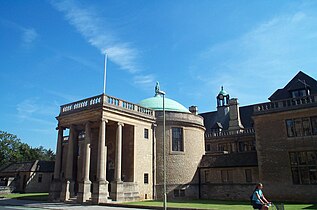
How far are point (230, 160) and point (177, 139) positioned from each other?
20.8 ft

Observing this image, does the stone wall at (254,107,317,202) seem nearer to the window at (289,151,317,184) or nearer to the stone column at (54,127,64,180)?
the window at (289,151,317,184)

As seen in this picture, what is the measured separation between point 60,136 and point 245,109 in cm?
3289

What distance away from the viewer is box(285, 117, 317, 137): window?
23.7m

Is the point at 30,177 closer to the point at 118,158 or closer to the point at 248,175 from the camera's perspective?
the point at 118,158

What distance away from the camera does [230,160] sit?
30.2 metres

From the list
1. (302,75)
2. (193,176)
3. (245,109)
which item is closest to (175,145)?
(193,176)

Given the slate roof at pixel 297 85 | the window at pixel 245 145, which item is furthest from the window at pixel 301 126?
A: the window at pixel 245 145

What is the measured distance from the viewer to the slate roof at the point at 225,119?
46.6 metres

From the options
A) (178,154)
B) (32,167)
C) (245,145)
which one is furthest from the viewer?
(32,167)

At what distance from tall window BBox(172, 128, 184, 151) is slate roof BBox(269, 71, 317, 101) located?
10.7 meters

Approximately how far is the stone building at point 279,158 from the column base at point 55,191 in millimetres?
15313

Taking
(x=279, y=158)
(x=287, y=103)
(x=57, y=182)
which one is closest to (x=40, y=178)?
(x=57, y=182)

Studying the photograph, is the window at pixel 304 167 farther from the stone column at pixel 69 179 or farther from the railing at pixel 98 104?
the stone column at pixel 69 179

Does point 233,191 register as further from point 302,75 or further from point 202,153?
point 302,75
